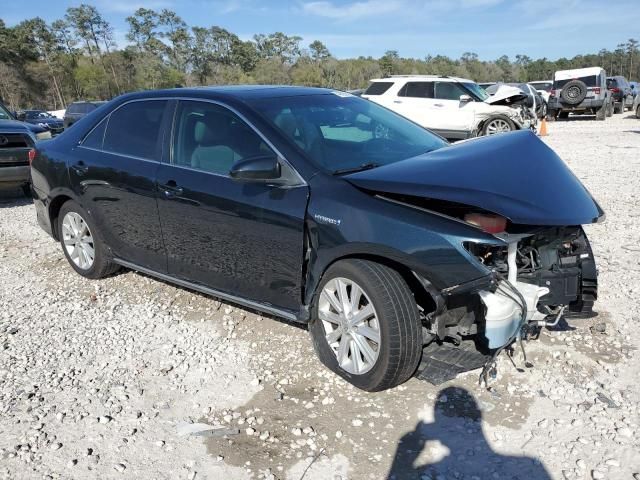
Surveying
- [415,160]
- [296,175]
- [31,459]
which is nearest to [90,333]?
[31,459]

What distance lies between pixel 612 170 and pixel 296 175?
26.4ft

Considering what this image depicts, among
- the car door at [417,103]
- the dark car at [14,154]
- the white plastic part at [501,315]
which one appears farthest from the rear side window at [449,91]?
the white plastic part at [501,315]

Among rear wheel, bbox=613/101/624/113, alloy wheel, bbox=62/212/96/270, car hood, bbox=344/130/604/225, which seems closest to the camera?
car hood, bbox=344/130/604/225

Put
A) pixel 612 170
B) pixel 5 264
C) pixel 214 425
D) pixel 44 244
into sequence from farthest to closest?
1. pixel 612 170
2. pixel 44 244
3. pixel 5 264
4. pixel 214 425

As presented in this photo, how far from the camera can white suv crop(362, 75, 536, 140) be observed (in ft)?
41.4

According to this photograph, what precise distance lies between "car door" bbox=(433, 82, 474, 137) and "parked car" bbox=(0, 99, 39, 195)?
8.90 m

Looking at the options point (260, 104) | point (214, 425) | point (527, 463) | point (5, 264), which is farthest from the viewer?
point (5, 264)

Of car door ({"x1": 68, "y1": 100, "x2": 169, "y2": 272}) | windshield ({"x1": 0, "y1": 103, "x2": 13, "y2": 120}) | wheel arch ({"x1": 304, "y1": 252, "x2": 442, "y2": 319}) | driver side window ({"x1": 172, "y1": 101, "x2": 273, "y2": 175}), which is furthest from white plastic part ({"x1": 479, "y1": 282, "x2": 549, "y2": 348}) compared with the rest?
windshield ({"x1": 0, "y1": 103, "x2": 13, "y2": 120})

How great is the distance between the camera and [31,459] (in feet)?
8.68

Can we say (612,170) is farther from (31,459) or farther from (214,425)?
(31,459)

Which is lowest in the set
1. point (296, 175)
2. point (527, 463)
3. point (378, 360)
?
point (527, 463)

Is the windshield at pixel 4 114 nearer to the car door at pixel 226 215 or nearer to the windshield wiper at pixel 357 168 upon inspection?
the car door at pixel 226 215

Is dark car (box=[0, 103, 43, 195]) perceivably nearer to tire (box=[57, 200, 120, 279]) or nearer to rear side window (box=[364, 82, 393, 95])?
tire (box=[57, 200, 120, 279])

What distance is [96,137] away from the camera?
4574mm
